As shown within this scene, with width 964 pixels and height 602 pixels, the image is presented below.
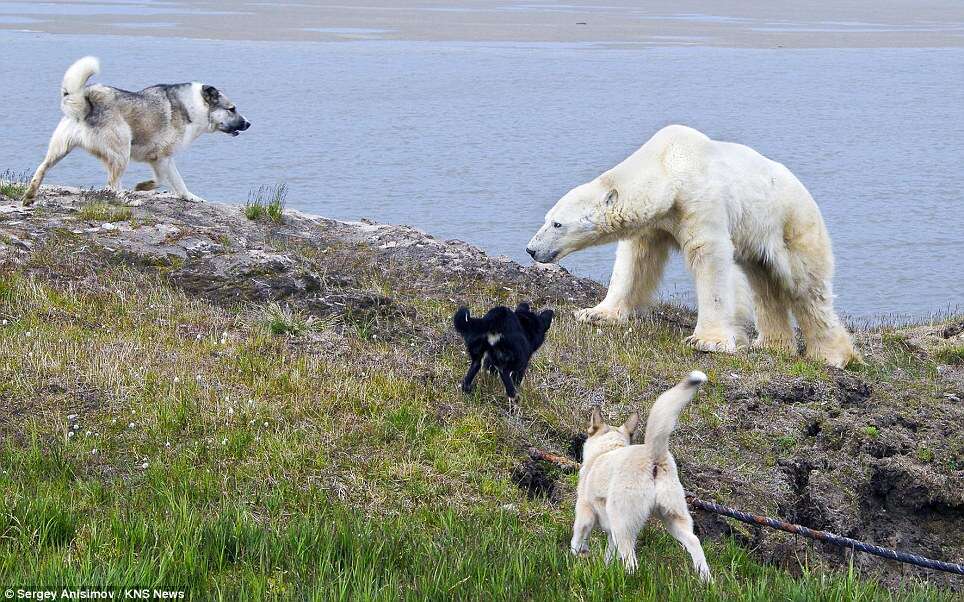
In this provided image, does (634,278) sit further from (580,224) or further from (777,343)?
(777,343)

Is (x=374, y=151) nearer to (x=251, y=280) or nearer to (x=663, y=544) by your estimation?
(x=251, y=280)

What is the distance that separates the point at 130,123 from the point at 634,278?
5.62 m

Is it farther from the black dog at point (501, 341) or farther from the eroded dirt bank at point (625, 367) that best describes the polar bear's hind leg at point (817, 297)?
the black dog at point (501, 341)

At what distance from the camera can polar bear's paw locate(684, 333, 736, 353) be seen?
9938mm

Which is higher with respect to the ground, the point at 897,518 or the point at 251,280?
the point at 251,280

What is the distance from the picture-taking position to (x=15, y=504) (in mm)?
5516

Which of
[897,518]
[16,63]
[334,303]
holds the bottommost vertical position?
[897,518]

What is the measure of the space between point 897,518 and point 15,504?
5.27m

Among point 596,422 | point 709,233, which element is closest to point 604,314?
point 709,233

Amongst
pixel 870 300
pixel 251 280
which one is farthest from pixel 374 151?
pixel 251 280

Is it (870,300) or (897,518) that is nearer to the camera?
(897,518)

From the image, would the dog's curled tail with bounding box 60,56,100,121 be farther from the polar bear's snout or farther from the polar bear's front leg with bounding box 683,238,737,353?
the polar bear's front leg with bounding box 683,238,737,353

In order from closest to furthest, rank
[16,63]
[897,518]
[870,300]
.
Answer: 1. [897,518]
2. [870,300]
3. [16,63]

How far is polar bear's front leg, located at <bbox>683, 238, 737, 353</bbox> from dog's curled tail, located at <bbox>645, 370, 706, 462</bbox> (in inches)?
199
